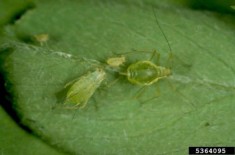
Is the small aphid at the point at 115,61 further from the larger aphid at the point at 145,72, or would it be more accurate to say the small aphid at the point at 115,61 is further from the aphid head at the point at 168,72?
the aphid head at the point at 168,72

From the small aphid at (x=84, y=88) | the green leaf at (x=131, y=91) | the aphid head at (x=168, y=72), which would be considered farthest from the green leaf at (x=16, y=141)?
the aphid head at (x=168, y=72)

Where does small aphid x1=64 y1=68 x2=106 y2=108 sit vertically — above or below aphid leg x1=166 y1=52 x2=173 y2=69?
below

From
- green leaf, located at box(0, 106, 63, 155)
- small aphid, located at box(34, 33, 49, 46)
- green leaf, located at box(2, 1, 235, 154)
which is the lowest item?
green leaf, located at box(0, 106, 63, 155)

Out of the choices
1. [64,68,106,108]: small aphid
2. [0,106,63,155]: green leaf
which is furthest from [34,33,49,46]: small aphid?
[0,106,63,155]: green leaf

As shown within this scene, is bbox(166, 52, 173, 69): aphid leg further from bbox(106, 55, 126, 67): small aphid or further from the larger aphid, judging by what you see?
bbox(106, 55, 126, 67): small aphid

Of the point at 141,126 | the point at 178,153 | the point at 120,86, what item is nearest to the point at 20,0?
the point at 120,86

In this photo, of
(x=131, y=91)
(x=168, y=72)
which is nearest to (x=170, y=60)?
(x=168, y=72)

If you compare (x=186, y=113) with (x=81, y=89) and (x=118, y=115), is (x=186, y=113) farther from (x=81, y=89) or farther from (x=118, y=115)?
(x=81, y=89)
